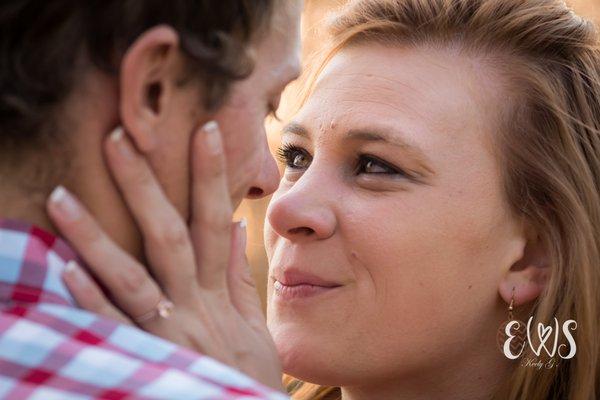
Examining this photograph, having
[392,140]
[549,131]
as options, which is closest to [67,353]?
[392,140]

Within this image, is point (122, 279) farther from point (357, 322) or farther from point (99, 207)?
point (357, 322)

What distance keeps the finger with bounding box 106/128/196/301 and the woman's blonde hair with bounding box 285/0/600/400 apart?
4.29ft

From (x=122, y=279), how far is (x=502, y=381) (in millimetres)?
1613

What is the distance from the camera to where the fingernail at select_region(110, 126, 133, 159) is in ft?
5.43

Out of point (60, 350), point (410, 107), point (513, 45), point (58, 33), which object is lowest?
point (60, 350)

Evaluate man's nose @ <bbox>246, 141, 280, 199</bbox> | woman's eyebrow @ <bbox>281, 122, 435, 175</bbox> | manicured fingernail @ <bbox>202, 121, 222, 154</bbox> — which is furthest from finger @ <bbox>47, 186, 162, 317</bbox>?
woman's eyebrow @ <bbox>281, 122, 435, 175</bbox>

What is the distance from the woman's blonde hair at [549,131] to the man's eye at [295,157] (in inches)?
18.0

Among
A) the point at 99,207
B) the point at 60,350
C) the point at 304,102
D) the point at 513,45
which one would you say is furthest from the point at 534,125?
the point at 60,350

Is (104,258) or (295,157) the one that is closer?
(104,258)

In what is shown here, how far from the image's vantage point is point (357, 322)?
8.96 feet

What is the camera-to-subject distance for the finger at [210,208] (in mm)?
1780

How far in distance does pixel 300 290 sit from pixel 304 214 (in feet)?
0.80

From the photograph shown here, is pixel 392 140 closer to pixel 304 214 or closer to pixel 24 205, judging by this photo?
pixel 304 214

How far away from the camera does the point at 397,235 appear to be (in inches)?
106
